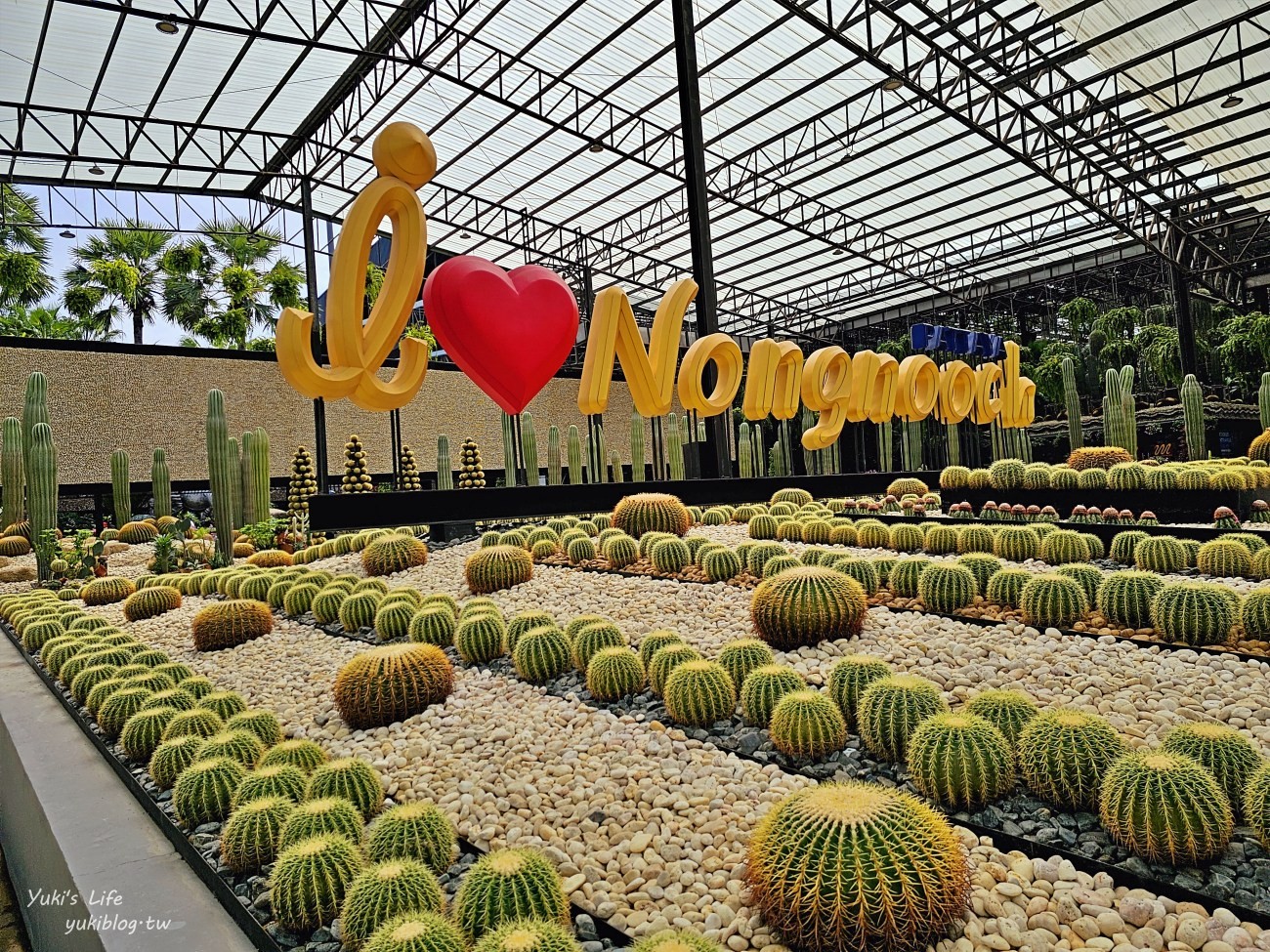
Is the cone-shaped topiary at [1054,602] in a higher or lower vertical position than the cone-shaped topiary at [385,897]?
higher

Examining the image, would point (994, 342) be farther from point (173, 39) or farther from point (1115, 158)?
point (173, 39)

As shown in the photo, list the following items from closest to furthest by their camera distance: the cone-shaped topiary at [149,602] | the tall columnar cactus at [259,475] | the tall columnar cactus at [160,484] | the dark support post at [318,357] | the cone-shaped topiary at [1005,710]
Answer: the cone-shaped topiary at [1005,710], the cone-shaped topiary at [149,602], the tall columnar cactus at [259,475], the tall columnar cactus at [160,484], the dark support post at [318,357]

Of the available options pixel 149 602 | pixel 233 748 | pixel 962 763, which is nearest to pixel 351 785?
pixel 233 748

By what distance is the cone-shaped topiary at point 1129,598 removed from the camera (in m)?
4.61

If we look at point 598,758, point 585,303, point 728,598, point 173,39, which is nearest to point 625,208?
point 585,303

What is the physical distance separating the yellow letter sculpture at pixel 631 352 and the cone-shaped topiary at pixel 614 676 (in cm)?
338

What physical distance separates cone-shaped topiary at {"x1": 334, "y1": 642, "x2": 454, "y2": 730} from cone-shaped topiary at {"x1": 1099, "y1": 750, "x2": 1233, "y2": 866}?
10.6 feet

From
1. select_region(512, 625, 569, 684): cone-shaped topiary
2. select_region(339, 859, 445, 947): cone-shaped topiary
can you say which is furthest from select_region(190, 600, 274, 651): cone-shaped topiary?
select_region(339, 859, 445, 947): cone-shaped topiary

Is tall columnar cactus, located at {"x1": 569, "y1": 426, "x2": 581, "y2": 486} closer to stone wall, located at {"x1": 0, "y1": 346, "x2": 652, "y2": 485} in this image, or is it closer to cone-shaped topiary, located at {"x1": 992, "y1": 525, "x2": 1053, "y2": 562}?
cone-shaped topiary, located at {"x1": 992, "y1": 525, "x2": 1053, "y2": 562}

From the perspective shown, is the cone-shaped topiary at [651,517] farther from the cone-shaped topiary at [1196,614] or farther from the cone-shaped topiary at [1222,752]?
the cone-shaped topiary at [1222,752]

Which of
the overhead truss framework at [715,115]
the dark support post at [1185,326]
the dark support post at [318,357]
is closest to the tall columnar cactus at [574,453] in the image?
the dark support post at [318,357]

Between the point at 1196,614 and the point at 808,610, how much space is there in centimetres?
199

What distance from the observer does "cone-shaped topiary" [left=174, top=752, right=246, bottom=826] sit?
3.36 meters

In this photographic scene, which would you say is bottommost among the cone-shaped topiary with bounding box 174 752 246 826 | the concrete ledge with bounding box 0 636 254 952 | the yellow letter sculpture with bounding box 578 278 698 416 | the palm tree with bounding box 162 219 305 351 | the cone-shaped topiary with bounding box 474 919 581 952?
the concrete ledge with bounding box 0 636 254 952
